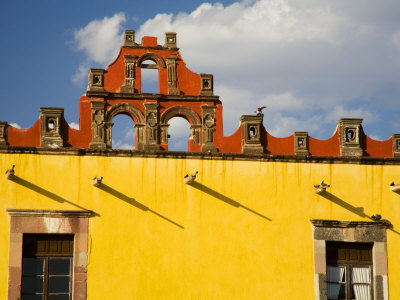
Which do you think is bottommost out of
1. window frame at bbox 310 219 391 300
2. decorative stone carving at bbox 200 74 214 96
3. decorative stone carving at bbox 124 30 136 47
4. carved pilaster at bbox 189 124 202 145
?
window frame at bbox 310 219 391 300

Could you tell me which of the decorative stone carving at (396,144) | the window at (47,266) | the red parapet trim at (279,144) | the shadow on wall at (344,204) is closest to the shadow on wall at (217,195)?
the red parapet trim at (279,144)

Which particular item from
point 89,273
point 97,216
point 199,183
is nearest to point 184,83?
point 199,183

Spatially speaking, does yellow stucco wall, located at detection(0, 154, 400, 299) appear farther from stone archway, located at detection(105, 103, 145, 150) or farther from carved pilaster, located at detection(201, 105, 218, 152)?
stone archway, located at detection(105, 103, 145, 150)

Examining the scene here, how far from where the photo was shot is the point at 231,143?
1598 centimetres

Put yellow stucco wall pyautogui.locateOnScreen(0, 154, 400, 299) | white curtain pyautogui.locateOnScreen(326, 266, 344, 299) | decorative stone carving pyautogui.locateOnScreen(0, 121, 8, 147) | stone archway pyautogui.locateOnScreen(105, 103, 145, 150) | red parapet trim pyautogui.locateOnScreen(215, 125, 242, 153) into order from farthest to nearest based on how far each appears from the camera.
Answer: red parapet trim pyautogui.locateOnScreen(215, 125, 242, 153) → stone archway pyautogui.locateOnScreen(105, 103, 145, 150) → white curtain pyautogui.locateOnScreen(326, 266, 344, 299) → decorative stone carving pyautogui.locateOnScreen(0, 121, 8, 147) → yellow stucco wall pyautogui.locateOnScreen(0, 154, 400, 299)

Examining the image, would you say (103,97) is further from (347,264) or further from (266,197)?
(347,264)

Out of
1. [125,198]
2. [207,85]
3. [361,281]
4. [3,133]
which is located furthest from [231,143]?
[3,133]

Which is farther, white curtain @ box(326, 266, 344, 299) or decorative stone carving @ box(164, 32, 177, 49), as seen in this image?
decorative stone carving @ box(164, 32, 177, 49)

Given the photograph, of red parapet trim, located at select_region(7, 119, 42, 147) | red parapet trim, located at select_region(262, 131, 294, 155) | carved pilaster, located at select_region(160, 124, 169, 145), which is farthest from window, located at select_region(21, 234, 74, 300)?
red parapet trim, located at select_region(262, 131, 294, 155)

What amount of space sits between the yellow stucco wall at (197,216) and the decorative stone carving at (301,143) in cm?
33

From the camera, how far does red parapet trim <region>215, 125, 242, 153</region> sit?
15.9 metres

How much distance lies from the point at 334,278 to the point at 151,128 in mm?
4872

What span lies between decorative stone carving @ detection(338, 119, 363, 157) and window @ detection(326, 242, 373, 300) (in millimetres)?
1978

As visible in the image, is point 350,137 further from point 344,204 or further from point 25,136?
point 25,136
